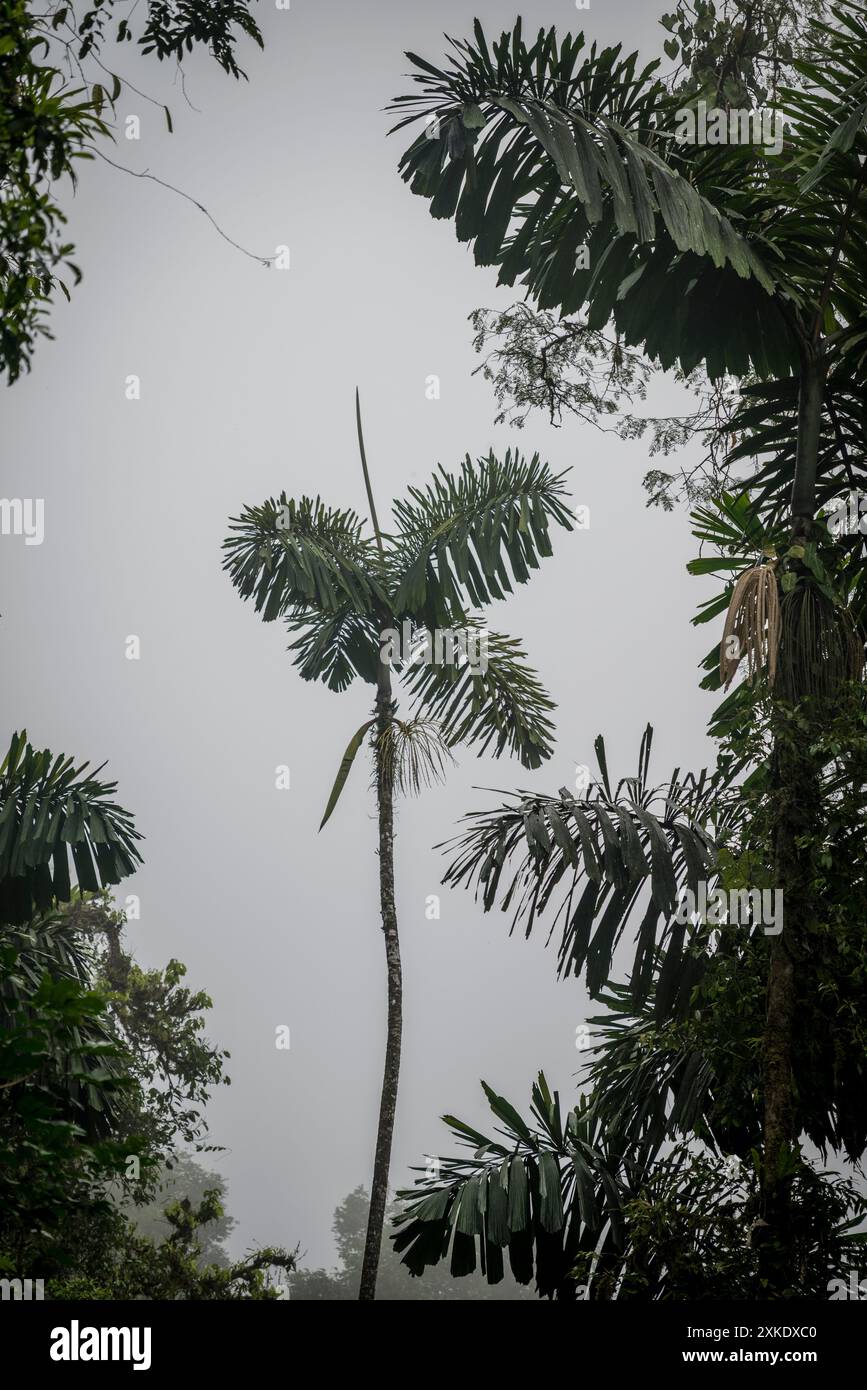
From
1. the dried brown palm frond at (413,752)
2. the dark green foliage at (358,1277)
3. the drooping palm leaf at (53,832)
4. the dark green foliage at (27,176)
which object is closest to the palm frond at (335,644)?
the dried brown palm frond at (413,752)

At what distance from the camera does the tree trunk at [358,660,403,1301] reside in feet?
25.1

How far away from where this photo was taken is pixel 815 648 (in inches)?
144

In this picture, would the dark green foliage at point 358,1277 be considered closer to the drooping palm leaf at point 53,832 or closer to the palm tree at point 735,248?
the drooping palm leaf at point 53,832

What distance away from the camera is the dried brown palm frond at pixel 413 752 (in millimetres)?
8461

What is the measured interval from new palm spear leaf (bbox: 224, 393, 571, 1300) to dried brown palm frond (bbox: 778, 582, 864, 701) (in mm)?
4912

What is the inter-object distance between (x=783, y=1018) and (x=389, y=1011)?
5.18m

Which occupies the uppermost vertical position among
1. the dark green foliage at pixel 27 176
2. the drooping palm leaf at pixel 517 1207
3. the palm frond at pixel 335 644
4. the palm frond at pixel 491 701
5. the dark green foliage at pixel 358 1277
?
the palm frond at pixel 335 644

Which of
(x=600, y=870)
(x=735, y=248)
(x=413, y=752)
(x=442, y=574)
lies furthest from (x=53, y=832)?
(x=735, y=248)

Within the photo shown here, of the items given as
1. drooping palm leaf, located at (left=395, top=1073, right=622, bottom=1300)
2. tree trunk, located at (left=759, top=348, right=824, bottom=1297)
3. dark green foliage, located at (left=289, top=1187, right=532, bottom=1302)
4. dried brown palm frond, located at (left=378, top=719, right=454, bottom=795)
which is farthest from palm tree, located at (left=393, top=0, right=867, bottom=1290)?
dark green foliage, located at (left=289, top=1187, right=532, bottom=1302)

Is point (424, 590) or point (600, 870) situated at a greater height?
point (424, 590)

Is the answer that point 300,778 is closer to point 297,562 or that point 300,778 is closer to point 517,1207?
point 297,562

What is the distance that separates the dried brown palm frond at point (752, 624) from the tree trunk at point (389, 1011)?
16.1ft

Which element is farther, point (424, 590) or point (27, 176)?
point (424, 590)
